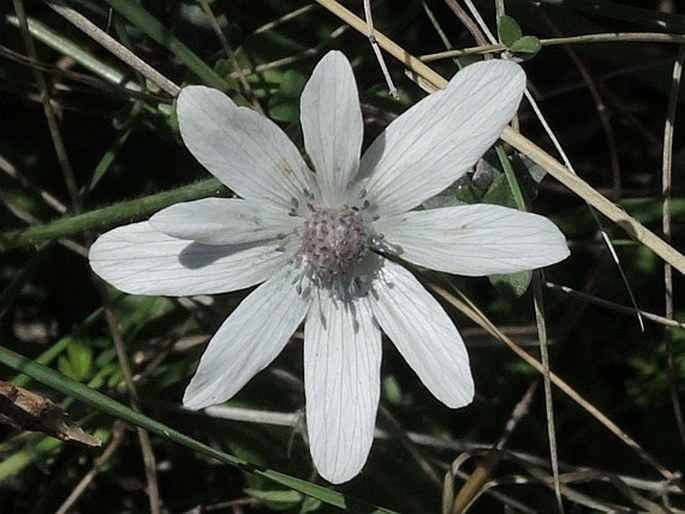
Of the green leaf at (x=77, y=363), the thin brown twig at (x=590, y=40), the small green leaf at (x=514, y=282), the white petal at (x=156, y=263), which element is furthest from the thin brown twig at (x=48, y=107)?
the small green leaf at (x=514, y=282)

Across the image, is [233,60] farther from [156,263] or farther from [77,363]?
[77,363]

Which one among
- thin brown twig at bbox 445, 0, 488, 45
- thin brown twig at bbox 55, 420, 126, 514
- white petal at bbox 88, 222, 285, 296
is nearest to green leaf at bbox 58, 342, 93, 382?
thin brown twig at bbox 55, 420, 126, 514

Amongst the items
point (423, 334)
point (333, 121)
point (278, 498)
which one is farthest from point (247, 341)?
point (278, 498)

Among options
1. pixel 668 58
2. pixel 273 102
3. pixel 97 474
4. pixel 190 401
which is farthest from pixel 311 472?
pixel 668 58

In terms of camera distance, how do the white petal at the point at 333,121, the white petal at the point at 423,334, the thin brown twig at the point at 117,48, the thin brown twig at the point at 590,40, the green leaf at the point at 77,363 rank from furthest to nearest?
the green leaf at the point at 77,363
the thin brown twig at the point at 117,48
the thin brown twig at the point at 590,40
the white petal at the point at 423,334
the white petal at the point at 333,121

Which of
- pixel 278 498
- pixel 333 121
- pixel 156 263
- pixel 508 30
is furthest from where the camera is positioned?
pixel 278 498

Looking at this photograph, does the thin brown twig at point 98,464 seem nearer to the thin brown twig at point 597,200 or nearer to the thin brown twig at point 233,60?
the thin brown twig at point 233,60
